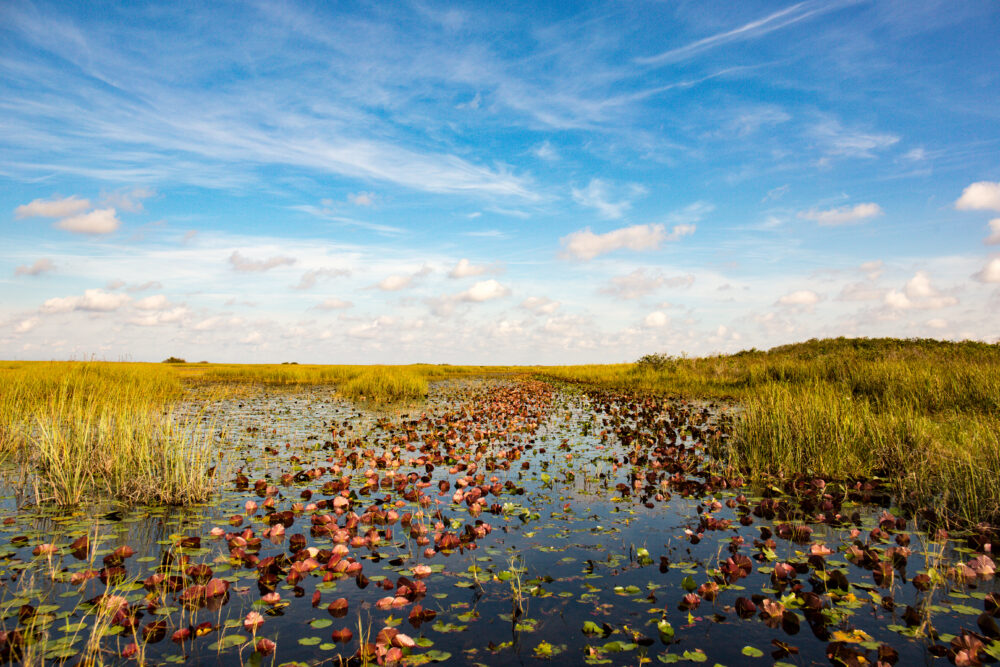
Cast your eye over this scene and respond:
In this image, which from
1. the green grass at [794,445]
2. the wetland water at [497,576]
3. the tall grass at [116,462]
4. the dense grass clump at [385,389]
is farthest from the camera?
the dense grass clump at [385,389]

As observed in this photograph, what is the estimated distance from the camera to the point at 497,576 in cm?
469

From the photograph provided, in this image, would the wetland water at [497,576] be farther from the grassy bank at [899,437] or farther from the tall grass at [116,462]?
the grassy bank at [899,437]

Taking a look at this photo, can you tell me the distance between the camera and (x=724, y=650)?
3.58 m

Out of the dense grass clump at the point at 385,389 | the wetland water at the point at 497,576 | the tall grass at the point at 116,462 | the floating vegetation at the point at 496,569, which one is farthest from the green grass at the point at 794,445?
the dense grass clump at the point at 385,389

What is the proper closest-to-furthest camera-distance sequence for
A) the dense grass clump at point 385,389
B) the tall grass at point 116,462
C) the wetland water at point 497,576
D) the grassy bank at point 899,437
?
the wetland water at point 497,576 < the grassy bank at point 899,437 < the tall grass at point 116,462 < the dense grass clump at point 385,389

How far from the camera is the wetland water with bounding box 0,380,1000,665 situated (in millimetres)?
3588

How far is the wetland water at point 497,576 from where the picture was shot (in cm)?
359

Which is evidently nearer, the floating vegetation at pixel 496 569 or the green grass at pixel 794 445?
the floating vegetation at pixel 496 569

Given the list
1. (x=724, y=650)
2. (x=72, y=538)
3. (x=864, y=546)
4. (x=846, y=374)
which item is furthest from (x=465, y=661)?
(x=846, y=374)

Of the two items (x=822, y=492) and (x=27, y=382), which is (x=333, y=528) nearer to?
(x=822, y=492)

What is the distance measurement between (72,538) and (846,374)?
19.1m

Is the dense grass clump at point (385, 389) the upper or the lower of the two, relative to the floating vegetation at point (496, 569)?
upper

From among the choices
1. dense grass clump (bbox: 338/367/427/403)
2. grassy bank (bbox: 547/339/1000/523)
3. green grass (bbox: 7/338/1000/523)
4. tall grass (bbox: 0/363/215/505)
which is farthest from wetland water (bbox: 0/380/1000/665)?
dense grass clump (bbox: 338/367/427/403)

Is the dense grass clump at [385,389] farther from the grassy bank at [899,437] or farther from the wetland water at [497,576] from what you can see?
the grassy bank at [899,437]
